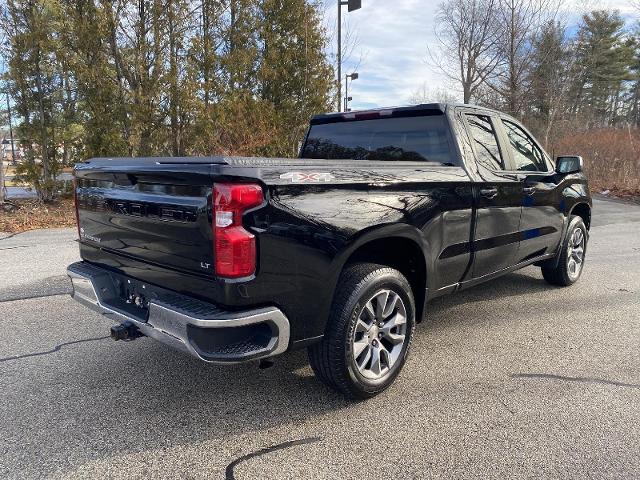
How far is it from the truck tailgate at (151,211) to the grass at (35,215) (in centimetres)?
767

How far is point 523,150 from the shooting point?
4.85 metres

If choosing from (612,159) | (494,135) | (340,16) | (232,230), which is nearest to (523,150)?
(494,135)

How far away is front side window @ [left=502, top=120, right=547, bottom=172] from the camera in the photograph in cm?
467

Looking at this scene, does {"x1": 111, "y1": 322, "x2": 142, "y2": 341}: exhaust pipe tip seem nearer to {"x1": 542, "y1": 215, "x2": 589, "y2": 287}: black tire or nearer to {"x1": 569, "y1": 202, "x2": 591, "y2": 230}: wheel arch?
{"x1": 542, "y1": 215, "x2": 589, "y2": 287}: black tire

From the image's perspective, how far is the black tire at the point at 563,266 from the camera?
5.50 m

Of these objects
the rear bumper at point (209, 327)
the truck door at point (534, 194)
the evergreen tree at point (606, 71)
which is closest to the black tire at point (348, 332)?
the rear bumper at point (209, 327)

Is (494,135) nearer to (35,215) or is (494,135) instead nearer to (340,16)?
(35,215)

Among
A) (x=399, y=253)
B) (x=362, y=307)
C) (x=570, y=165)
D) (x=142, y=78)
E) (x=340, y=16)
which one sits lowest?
(x=362, y=307)

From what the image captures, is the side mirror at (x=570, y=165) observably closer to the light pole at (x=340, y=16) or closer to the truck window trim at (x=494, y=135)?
the truck window trim at (x=494, y=135)

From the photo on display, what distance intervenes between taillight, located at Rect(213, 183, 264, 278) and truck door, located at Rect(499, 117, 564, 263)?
2.99m

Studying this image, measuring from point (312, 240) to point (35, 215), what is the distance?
10.2 metres

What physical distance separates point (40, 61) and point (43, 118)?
1296 millimetres

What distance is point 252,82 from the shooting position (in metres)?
14.5

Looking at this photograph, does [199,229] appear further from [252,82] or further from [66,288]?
[252,82]
